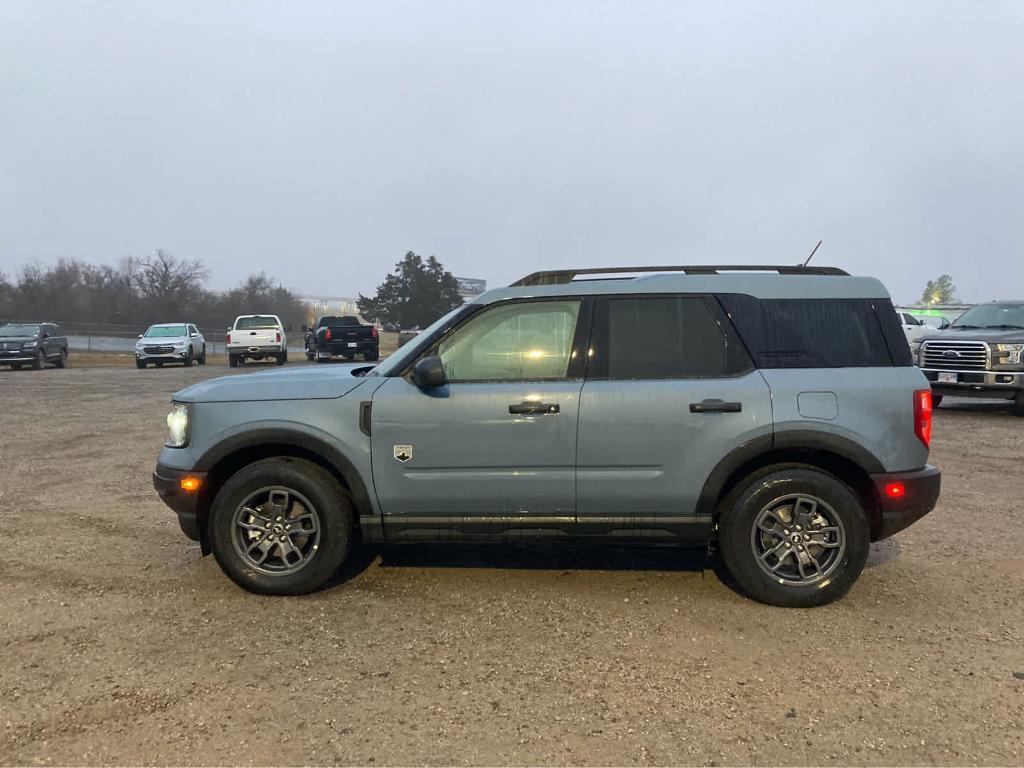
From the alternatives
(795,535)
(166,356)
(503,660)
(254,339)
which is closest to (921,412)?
(795,535)

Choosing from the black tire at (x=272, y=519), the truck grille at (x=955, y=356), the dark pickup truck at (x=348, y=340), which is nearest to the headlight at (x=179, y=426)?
the black tire at (x=272, y=519)

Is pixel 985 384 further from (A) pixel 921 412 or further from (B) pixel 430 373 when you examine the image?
(B) pixel 430 373

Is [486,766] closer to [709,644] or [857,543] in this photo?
[709,644]

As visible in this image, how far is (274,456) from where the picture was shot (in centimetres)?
412

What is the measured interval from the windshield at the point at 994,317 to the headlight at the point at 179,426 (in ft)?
44.2

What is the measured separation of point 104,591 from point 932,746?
4231mm

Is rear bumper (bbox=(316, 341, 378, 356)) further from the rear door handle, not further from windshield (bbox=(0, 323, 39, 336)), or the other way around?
the rear door handle

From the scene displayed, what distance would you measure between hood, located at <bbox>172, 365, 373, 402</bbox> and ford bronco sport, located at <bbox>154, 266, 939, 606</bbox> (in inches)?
0.6

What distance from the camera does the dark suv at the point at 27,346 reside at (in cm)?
2362

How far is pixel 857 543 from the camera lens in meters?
3.79

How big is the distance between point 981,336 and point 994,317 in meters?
1.48

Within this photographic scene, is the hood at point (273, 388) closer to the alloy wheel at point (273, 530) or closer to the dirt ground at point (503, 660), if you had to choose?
the alloy wheel at point (273, 530)

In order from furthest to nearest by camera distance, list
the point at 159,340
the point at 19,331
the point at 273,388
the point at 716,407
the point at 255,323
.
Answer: the point at 255,323, the point at 159,340, the point at 19,331, the point at 273,388, the point at 716,407

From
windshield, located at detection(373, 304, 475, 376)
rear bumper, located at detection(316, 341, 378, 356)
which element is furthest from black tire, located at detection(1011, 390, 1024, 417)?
rear bumper, located at detection(316, 341, 378, 356)
